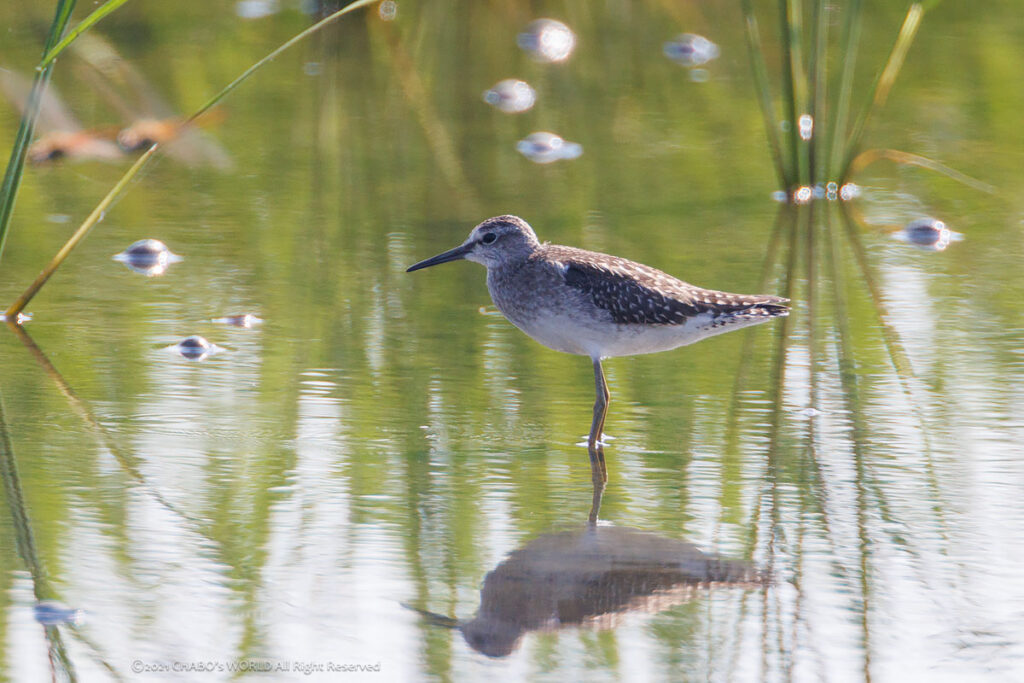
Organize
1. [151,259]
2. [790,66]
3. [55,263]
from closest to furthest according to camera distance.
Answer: [55,263] → [151,259] → [790,66]

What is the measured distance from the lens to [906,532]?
15.6 feet

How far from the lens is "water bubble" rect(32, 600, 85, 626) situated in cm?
Answer: 400

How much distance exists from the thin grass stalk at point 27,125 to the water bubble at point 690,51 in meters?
7.26

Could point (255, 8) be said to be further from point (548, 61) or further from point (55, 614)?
point (55, 614)

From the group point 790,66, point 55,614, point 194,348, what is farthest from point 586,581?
point 790,66

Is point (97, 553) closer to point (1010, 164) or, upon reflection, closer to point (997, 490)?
point (997, 490)

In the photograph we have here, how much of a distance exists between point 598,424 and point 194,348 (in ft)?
6.42

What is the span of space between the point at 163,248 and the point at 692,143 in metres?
4.11

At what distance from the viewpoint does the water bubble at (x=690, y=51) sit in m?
12.4

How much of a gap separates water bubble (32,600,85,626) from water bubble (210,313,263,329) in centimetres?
287

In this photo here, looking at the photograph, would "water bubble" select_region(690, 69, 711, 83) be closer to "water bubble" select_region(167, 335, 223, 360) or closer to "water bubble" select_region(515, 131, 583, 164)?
"water bubble" select_region(515, 131, 583, 164)

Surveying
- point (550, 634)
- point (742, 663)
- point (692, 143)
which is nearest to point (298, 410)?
point (550, 634)

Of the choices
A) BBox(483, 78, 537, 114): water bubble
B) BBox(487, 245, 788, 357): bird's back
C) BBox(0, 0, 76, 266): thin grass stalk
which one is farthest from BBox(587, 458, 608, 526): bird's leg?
BBox(483, 78, 537, 114): water bubble

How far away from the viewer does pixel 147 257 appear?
7.77 m
